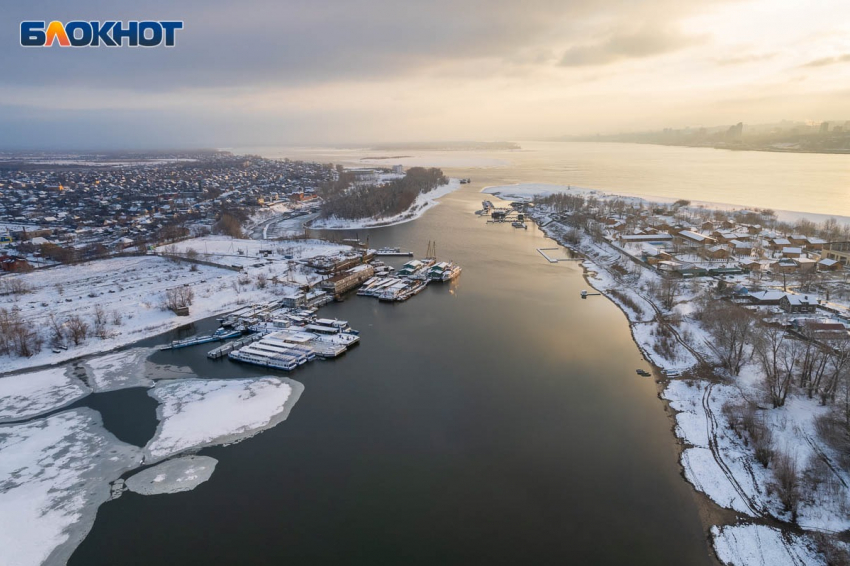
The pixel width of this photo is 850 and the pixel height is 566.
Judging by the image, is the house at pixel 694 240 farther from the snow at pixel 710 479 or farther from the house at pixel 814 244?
the snow at pixel 710 479

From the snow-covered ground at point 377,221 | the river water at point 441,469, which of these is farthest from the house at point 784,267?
the snow-covered ground at point 377,221

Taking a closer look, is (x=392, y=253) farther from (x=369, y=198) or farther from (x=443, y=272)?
(x=369, y=198)

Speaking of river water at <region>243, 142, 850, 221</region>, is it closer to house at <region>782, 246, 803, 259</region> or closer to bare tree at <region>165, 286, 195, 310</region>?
house at <region>782, 246, 803, 259</region>

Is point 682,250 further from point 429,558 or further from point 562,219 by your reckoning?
point 429,558

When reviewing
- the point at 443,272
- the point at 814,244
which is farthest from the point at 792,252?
the point at 443,272

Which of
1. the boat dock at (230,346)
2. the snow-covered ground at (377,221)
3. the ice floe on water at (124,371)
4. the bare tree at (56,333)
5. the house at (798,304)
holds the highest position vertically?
the snow-covered ground at (377,221)

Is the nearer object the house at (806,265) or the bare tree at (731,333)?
the bare tree at (731,333)
